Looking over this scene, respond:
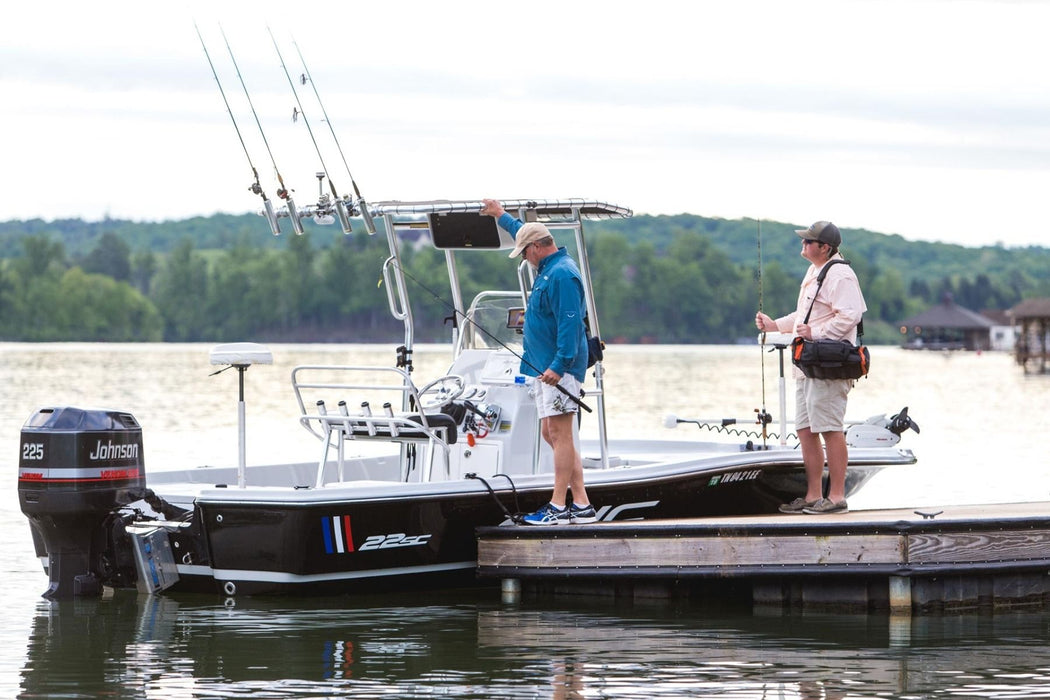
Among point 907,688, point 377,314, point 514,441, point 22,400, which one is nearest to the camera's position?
point 907,688

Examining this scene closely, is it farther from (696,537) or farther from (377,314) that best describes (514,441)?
(377,314)

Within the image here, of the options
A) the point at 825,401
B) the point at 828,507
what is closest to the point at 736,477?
the point at 828,507

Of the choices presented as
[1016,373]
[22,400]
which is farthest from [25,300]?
[22,400]

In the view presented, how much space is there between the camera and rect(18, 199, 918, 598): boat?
33.6 feet

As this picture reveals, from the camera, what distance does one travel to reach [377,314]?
346 ft

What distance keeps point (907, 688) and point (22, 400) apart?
30.5 metres

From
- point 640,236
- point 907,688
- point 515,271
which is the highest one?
point 640,236

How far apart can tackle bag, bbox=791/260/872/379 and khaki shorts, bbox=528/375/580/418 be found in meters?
1.35

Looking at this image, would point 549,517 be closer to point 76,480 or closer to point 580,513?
point 580,513

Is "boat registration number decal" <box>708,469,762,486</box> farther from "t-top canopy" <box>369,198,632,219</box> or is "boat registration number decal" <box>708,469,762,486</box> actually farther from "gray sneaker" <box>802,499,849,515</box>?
"t-top canopy" <box>369,198,632,219</box>

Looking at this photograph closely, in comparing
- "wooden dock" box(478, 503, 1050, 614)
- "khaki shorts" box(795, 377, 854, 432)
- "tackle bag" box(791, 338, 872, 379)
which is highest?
"tackle bag" box(791, 338, 872, 379)

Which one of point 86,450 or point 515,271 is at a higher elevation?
point 515,271

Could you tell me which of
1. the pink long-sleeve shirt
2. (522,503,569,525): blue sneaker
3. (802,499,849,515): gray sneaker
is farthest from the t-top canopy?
(802,499,849,515): gray sneaker

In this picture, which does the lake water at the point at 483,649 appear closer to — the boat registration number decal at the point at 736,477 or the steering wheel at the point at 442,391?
the steering wheel at the point at 442,391
